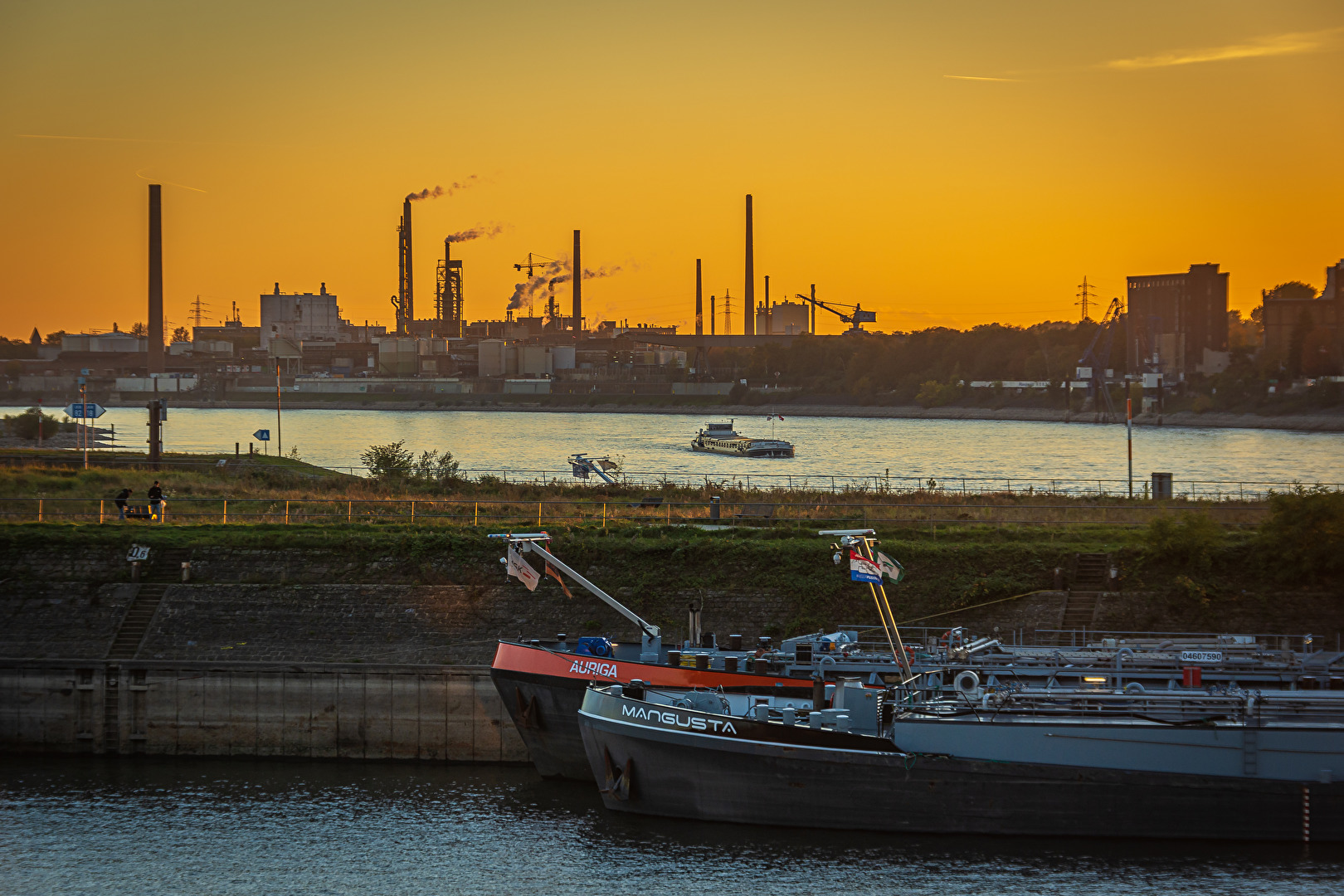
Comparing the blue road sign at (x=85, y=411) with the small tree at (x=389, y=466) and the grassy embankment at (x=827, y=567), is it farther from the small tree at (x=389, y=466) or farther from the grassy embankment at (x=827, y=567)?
the grassy embankment at (x=827, y=567)

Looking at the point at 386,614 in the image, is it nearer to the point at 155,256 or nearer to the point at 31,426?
the point at 31,426

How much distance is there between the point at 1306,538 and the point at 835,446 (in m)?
87.5

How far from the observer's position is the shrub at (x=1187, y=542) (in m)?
24.2

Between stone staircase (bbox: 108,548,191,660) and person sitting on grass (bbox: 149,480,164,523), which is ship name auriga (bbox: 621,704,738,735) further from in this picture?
person sitting on grass (bbox: 149,480,164,523)

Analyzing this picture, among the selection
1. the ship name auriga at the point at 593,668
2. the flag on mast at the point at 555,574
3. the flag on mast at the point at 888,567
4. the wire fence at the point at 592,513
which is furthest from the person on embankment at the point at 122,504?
the flag on mast at the point at 888,567

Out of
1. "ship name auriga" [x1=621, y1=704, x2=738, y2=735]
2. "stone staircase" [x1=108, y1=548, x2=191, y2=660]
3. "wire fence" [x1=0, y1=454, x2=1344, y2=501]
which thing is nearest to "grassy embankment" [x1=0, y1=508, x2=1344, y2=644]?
"stone staircase" [x1=108, y1=548, x2=191, y2=660]

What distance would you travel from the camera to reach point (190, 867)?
1691 cm

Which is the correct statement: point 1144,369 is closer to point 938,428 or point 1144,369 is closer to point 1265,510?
point 938,428

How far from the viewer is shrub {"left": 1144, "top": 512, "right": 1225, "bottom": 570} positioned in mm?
24188

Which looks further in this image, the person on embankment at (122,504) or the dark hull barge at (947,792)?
the person on embankment at (122,504)

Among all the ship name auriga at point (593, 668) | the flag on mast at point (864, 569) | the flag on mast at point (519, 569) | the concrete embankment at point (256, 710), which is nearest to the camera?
the flag on mast at point (864, 569)

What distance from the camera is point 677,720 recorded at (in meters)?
17.5

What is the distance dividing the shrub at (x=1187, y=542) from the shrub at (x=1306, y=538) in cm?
98

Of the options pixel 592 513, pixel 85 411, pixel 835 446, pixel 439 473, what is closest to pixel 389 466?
pixel 439 473
